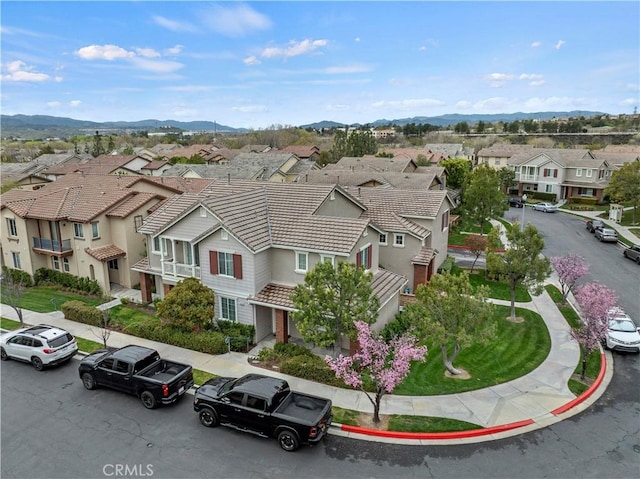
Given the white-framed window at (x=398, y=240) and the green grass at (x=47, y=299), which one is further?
the white-framed window at (x=398, y=240)

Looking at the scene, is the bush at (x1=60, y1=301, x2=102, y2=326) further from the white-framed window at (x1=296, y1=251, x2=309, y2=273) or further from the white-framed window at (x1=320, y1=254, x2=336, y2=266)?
the white-framed window at (x1=320, y1=254, x2=336, y2=266)

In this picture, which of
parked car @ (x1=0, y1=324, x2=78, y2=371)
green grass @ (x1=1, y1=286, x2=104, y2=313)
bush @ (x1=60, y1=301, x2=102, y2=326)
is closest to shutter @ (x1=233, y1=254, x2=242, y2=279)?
parked car @ (x1=0, y1=324, x2=78, y2=371)

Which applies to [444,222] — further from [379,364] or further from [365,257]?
[379,364]

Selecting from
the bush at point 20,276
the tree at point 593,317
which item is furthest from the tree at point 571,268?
the bush at point 20,276

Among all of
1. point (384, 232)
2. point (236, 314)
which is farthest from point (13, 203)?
point (384, 232)

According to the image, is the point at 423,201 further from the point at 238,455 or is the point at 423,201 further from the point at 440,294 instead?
the point at 238,455

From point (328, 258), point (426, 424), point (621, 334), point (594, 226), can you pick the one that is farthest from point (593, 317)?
point (594, 226)

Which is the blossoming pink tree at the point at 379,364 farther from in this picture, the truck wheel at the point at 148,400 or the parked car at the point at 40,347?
the parked car at the point at 40,347
